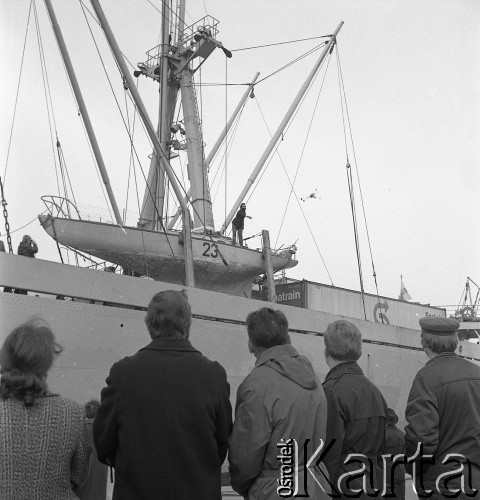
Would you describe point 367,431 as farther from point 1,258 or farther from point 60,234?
point 60,234

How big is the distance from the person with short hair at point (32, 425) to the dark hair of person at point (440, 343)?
2042 mm

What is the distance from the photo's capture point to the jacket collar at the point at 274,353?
3110 mm

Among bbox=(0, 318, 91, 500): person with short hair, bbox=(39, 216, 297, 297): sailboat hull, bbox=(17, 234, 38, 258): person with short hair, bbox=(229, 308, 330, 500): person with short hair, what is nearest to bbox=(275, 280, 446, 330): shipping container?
bbox=(39, 216, 297, 297): sailboat hull

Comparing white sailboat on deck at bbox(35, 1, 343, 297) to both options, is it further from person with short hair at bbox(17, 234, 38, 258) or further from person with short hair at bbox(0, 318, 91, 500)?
person with short hair at bbox(0, 318, 91, 500)

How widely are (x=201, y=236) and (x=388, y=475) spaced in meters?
9.58

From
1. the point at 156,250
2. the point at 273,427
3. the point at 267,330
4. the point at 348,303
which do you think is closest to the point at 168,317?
the point at 267,330

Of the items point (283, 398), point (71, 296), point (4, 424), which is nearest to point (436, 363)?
point (283, 398)

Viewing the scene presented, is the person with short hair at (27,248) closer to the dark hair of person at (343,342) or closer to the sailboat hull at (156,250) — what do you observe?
the sailboat hull at (156,250)

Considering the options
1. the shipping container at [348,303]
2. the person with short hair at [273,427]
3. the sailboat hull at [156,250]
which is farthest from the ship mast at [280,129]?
the person with short hair at [273,427]

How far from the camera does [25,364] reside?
2.37 m

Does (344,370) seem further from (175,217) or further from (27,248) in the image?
(175,217)

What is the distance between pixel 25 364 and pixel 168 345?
648 mm

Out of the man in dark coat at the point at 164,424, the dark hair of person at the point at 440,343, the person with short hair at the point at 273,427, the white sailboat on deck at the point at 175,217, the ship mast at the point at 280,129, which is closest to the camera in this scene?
the man in dark coat at the point at 164,424

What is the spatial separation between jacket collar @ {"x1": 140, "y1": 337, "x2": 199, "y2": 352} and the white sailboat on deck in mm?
8047
